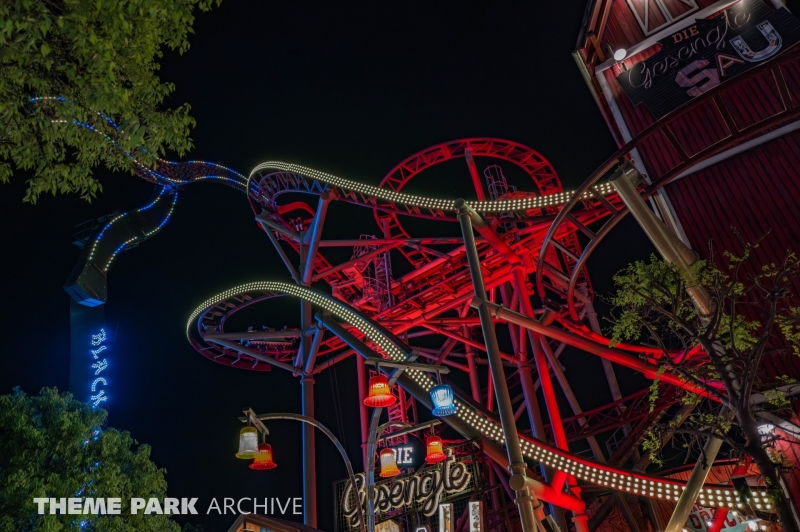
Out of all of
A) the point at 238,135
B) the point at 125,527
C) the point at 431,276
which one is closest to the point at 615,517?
the point at 431,276

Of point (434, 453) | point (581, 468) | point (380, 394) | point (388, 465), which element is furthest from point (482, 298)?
point (434, 453)

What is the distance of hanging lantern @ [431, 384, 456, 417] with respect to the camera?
938cm

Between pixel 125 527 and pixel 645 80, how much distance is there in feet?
49.6

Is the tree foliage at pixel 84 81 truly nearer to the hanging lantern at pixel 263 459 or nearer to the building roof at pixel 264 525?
the building roof at pixel 264 525

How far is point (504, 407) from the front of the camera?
901 cm

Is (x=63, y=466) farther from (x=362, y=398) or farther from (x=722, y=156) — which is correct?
(x=722, y=156)

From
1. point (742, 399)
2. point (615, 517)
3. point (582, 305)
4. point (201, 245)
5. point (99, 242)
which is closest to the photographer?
point (742, 399)

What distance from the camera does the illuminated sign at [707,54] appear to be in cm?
1328

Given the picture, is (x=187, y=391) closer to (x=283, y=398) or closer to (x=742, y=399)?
(x=283, y=398)

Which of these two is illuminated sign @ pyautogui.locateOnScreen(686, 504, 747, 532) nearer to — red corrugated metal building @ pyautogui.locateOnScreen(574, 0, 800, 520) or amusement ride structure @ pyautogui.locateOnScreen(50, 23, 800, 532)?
amusement ride structure @ pyautogui.locateOnScreen(50, 23, 800, 532)

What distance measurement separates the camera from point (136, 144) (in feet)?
21.5

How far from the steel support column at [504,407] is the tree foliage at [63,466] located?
8.54 m

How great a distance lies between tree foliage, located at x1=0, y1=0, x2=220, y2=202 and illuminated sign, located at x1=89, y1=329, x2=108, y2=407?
1613 cm

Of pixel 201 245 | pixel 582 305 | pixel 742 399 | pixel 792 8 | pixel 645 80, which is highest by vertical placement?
pixel 201 245
